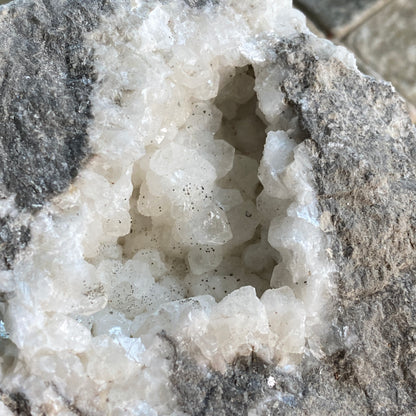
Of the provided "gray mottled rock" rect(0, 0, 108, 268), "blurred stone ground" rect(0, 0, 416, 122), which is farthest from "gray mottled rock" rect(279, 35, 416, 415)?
"blurred stone ground" rect(0, 0, 416, 122)

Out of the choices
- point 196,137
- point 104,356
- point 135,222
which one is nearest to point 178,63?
point 196,137

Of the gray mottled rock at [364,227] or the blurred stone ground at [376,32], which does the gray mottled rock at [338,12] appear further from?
the gray mottled rock at [364,227]

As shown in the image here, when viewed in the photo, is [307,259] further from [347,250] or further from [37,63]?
[37,63]

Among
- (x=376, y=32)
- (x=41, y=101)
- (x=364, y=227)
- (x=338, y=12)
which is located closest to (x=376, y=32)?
(x=376, y=32)

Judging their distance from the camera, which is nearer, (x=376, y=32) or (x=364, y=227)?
(x=364, y=227)

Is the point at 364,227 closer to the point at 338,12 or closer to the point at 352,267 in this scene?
the point at 352,267

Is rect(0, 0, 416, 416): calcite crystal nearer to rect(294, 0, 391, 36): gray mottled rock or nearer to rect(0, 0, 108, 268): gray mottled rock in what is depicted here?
rect(0, 0, 108, 268): gray mottled rock
